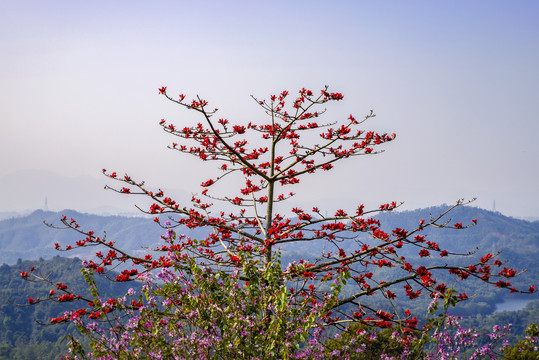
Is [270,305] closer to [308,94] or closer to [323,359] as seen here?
[323,359]

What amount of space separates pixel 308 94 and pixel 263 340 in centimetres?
415

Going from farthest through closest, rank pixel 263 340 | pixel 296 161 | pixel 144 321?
pixel 296 161, pixel 144 321, pixel 263 340

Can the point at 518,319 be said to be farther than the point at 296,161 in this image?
Yes

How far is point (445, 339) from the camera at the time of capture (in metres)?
7.32

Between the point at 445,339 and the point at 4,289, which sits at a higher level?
the point at 4,289

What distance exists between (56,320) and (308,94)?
4695 mm

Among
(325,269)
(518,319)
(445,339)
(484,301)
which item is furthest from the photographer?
(484,301)

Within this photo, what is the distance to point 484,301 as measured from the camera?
604ft

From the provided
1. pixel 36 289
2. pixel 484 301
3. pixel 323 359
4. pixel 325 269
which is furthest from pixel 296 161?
pixel 484 301

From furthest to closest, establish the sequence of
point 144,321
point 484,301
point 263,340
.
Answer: point 484,301 → point 144,321 → point 263,340

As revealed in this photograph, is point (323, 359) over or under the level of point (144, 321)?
under

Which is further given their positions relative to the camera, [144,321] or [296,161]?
[296,161]

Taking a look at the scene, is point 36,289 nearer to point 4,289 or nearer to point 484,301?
point 4,289

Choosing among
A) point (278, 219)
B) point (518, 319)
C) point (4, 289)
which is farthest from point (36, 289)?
point (278, 219)
